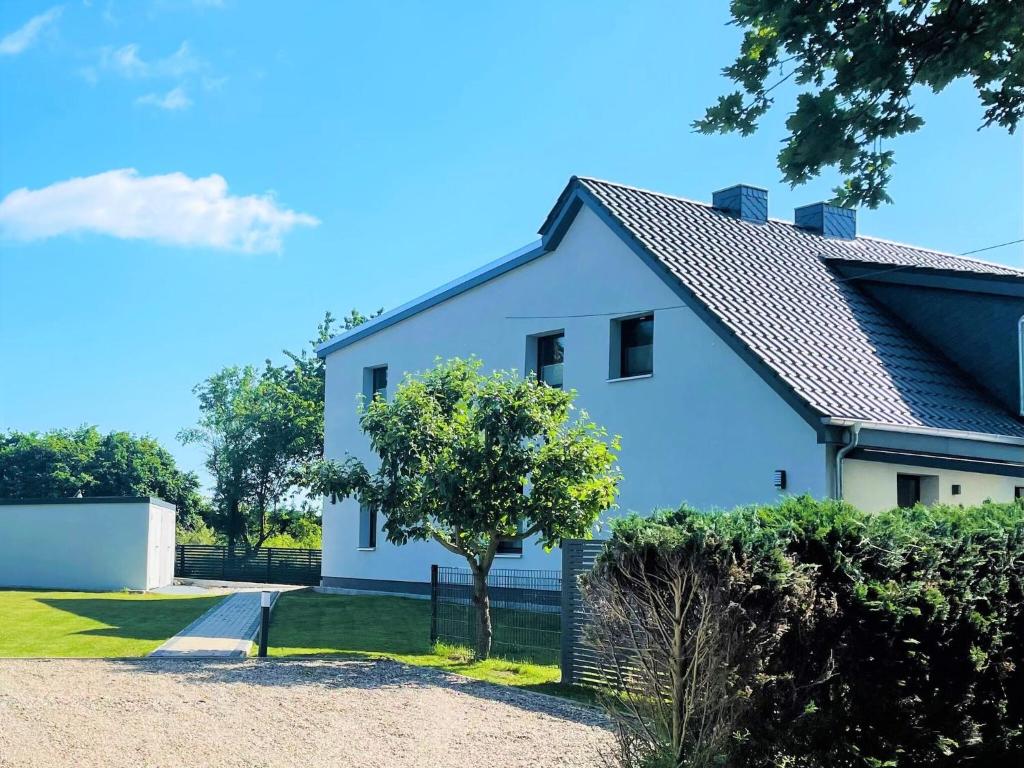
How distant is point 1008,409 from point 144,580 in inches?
925

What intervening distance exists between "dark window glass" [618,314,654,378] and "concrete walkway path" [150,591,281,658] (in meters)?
7.70

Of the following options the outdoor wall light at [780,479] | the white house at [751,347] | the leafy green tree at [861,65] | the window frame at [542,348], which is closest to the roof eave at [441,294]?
the white house at [751,347]

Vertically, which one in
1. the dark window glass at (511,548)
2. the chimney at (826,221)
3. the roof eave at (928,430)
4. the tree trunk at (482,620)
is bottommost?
the tree trunk at (482,620)

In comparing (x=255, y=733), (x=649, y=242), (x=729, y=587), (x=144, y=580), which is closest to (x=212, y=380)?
(x=144, y=580)

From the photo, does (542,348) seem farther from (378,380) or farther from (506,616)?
(506,616)

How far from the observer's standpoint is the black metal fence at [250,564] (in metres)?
42.2

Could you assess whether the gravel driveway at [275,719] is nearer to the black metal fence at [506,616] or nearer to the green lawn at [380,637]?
the green lawn at [380,637]

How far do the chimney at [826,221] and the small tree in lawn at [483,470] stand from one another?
37.1ft

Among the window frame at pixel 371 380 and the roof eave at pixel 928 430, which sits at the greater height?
the window frame at pixel 371 380

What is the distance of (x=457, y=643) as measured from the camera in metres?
15.4

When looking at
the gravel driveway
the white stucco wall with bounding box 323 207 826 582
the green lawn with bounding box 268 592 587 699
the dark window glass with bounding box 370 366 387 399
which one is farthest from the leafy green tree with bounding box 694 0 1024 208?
the dark window glass with bounding box 370 366 387 399

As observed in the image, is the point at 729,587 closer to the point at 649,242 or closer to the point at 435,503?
the point at 435,503

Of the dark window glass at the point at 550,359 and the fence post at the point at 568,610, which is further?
the dark window glass at the point at 550,359

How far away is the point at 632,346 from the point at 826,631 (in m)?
12.5
